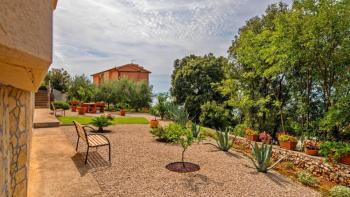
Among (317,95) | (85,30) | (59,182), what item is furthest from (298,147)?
(85,30)

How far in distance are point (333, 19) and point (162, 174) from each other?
262 inches

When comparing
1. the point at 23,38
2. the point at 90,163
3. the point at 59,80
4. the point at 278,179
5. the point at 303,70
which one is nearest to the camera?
the point at 23,38

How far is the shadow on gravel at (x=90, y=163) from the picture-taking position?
17.9ft

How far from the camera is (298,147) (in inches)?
315

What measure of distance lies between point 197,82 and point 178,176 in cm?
1657

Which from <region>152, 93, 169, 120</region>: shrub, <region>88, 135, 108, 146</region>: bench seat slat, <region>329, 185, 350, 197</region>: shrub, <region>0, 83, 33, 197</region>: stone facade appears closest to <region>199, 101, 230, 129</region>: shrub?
<region>152, 93, 169, 120</region>: shrub

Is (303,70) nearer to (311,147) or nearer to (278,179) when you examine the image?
(311,147)

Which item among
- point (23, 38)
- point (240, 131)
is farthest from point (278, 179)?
point (23, 38)

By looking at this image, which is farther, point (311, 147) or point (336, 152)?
point (311, 147)

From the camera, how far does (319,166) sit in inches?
269

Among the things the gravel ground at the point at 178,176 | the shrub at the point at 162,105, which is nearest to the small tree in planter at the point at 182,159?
the gravel ground at the point at 178,176

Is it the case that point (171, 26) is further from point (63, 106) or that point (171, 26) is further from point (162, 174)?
point (63, 106)

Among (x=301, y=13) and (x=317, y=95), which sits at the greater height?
(x=301, y=13)

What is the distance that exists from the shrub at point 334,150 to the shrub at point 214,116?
896cm
